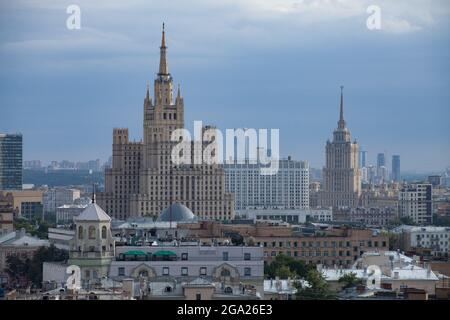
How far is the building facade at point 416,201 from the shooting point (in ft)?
288

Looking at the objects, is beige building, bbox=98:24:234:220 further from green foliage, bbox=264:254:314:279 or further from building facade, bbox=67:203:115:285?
building facade, bbox=67:203:115:285

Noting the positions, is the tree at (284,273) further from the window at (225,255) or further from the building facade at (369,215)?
the building facade at (369,215)

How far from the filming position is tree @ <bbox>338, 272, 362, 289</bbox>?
29487mm

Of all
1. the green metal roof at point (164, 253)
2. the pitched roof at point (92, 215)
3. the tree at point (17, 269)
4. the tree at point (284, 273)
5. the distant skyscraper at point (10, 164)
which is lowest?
the tree at point (17, 269)

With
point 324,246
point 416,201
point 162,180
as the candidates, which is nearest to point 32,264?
point 324,246

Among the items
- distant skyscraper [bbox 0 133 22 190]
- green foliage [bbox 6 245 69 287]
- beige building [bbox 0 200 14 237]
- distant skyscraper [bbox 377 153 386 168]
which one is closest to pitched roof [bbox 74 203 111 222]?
green foliage [bbox 6 245 69 287]

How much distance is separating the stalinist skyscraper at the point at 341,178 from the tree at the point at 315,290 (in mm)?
68276

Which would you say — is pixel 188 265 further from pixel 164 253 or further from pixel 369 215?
pixel 369 215

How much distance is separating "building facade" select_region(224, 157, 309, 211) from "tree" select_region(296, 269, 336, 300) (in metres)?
54.5

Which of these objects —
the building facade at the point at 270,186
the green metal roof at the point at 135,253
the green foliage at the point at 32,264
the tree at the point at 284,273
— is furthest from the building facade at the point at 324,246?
the building facade at the point at 270,186

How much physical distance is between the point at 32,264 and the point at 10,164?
4471cm

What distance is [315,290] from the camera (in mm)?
27484
